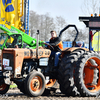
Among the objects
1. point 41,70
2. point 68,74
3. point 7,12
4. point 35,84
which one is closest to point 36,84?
point 35,84

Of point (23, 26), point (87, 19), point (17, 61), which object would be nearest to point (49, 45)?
point (17, 61)

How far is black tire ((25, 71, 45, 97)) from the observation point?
19.5ft

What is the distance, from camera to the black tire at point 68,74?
20.5 feet

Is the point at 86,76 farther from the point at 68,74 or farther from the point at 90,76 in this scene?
the point at 68,74

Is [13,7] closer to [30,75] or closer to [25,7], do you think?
[25,7]

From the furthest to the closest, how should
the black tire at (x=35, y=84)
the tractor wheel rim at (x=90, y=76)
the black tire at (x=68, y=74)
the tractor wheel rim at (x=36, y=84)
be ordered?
the tractor wheel rim at (x=90, y=76) < the black tire at (x=68, y=74) < the tractor wheel rim at (x=36, y=84) < the black tire at (x=35, y=84)

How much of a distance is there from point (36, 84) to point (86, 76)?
1.69 meters

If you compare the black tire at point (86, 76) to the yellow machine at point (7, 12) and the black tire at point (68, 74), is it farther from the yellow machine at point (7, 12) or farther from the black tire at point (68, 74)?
the yellow machine at point (7, 12)

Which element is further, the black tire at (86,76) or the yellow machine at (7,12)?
the yellow machine at (7,12)

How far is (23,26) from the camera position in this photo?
2602cm

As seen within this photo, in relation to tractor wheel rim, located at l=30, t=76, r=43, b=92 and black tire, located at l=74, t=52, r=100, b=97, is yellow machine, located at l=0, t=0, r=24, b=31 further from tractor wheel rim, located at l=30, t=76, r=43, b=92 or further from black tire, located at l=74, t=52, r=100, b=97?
tractor wheel rim, located at l=30, t=76, r=43, b=92

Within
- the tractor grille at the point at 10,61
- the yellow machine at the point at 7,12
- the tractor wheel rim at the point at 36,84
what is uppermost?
the yellow machine at the point at 7,12

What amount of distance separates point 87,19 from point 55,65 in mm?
3435

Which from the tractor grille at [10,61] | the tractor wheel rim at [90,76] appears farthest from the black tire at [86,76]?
the tractor grille at [10,61]
